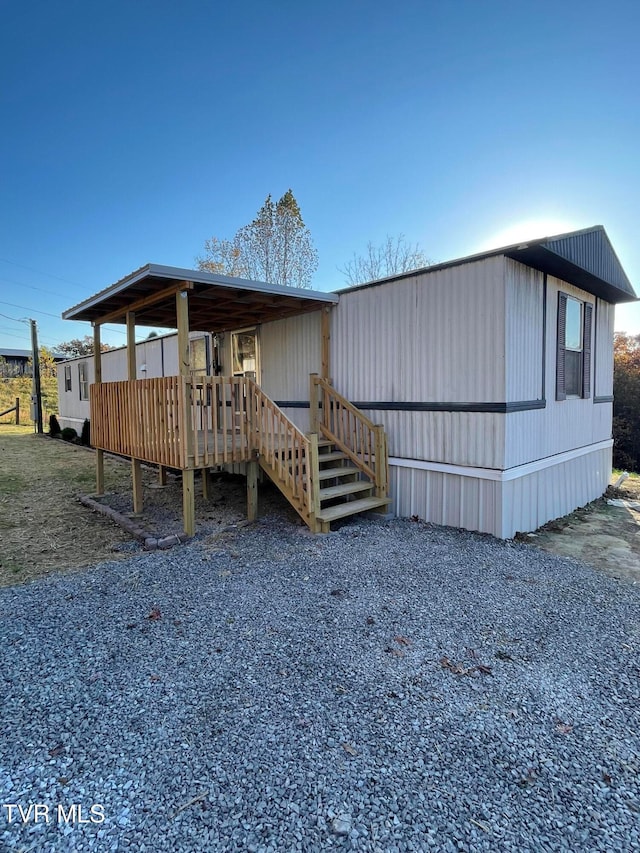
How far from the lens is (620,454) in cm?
1257

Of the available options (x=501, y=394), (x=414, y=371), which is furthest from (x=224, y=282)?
(x=501, y=394)

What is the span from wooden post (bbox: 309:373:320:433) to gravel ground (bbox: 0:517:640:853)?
10.2 feet

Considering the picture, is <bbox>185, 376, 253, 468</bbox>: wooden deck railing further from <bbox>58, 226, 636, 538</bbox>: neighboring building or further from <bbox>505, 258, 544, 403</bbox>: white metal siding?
<bbox>505, 258, 544, 403</bbox>: white metal siding

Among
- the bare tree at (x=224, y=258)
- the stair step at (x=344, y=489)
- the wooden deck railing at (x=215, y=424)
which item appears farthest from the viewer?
the bare tree at (x=224, y=258)

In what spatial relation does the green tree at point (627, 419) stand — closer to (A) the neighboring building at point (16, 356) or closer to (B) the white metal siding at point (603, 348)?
(B) the white metal siding at point (603, 348)

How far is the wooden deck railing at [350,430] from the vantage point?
19.1 ft

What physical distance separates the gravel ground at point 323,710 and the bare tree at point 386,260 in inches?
692

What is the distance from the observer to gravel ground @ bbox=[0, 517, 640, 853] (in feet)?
5.21

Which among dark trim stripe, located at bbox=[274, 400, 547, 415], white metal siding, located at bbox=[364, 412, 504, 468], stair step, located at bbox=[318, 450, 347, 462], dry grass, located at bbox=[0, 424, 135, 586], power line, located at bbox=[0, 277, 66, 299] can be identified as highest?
power line, located at bbox=[0, 277, 66, 299]

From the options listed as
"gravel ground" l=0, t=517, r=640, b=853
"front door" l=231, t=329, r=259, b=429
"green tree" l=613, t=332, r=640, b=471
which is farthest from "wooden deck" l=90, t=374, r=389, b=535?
"green tree" l=613, t=332, r=640, b=471

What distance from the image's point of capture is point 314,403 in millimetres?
6652

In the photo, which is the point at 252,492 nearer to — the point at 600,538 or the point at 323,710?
the point at 323,710

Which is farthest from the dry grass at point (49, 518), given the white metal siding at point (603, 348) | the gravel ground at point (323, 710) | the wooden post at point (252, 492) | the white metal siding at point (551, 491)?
the white metal siding at point (603, 348)

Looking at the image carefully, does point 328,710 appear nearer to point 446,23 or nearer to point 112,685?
A: point 112,685
